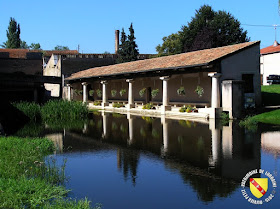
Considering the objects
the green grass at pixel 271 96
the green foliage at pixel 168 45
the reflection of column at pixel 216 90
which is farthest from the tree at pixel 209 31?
the reflection of column at pixel 216 90

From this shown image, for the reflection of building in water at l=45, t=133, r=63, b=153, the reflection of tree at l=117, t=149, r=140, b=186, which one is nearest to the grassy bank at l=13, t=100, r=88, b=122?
the reflection of building in water at l=45, t=133, r=63, b=153

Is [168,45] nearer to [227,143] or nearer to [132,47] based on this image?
[132,47]

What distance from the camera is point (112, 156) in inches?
367

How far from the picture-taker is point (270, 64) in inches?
1751

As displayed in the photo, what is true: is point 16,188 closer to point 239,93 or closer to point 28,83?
point 239,93

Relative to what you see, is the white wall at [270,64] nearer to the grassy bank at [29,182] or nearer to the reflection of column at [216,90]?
the reflection of column at [216,90]

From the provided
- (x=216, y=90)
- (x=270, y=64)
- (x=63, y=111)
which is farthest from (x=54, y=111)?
(x=270, y=64)

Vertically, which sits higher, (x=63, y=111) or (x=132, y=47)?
(x=132, y=47)

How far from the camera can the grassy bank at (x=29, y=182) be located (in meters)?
5.12

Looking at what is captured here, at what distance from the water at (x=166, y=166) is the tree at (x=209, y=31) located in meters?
29.8

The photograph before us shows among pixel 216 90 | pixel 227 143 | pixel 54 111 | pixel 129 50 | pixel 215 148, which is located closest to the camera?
pixel 215 148

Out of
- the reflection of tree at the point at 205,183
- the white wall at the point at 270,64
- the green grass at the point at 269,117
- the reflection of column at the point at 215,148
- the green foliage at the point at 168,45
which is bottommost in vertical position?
the reflection of tree at the point at 205,183

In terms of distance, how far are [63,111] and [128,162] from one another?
12888 millimetres

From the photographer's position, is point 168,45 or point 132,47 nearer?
point 132,47
